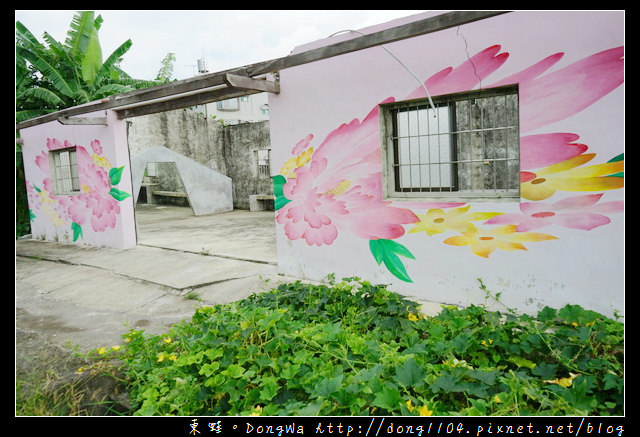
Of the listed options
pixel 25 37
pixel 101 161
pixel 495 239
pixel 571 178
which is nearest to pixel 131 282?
pixel 101 161

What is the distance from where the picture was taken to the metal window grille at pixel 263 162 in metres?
14.8

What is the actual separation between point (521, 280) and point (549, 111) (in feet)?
4.84

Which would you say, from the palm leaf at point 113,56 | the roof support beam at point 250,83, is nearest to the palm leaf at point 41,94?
the palm leaf at point 113,56

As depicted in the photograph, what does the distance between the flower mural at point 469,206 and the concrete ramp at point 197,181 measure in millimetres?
8407

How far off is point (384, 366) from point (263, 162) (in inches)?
509

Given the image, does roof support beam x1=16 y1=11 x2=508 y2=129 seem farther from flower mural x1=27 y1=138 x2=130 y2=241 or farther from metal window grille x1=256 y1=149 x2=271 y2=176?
metal window grille x1=256 y1=149 x2=271 y2=176

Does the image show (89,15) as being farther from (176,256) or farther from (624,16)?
(624,16)

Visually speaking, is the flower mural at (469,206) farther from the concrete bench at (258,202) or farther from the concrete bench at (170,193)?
the concrete bench at (170,193)

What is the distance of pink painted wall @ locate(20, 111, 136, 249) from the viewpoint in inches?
308

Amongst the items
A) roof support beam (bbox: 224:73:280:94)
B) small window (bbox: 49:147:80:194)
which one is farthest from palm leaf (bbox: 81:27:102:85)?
roof support beam (bbox: 224:73:280:94)

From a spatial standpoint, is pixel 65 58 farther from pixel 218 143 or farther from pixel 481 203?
pixel 481 203

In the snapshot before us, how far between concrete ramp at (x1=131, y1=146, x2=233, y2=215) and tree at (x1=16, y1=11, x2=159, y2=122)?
7.11 ft
